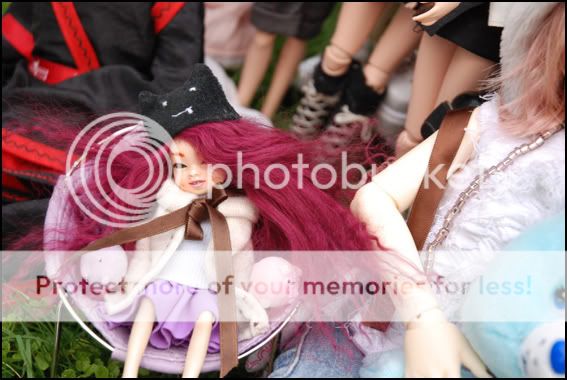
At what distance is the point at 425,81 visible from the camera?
1.62 metres

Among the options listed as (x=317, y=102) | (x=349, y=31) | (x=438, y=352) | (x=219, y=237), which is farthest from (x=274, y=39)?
(x=438, y=352)

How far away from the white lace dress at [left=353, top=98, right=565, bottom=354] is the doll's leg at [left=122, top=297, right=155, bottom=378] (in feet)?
1.34

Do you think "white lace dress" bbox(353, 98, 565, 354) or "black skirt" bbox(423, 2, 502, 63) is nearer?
"white lace dress" bbox(353, 98, 565, 354)

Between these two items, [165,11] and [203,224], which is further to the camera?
[165,11]

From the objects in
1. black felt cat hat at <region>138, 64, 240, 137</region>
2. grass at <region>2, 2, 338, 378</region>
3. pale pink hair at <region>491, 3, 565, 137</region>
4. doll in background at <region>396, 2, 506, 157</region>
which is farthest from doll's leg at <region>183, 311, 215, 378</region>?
doll in background at <region>396, 2, 506, 157</region>

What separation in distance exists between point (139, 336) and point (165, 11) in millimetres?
944

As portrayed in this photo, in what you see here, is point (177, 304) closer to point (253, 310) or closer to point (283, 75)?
point (253, 310)

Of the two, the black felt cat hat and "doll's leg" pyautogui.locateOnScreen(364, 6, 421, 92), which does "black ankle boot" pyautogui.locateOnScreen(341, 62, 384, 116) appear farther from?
the black felt cat hat

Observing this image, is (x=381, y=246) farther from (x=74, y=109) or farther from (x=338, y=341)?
(x=74, y=109)

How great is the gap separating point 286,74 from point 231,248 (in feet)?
3.70

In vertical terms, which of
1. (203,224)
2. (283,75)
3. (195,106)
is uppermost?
(195,106)

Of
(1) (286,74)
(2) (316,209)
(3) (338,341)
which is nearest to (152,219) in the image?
(2) (316,209)

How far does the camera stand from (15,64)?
183 centimetres

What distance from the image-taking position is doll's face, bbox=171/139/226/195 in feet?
3.81
